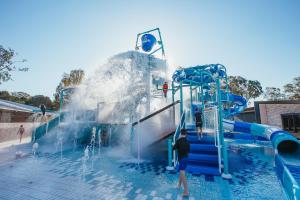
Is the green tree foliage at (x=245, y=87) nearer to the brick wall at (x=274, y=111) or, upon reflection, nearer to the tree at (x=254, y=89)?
the tree at (x=254, y=89)

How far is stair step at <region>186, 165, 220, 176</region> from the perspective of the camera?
6.53m

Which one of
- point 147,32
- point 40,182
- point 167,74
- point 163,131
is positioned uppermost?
point 147,32

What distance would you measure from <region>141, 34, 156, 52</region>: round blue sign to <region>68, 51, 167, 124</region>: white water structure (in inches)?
114

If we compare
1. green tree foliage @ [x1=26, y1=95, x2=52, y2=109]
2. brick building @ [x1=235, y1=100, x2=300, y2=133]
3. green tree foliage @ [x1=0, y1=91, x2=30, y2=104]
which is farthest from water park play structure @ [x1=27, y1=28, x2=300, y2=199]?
green tree foliage @ [x1=0, y1=91, x2=30, y2=104]

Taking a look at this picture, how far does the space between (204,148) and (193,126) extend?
88.9 inches

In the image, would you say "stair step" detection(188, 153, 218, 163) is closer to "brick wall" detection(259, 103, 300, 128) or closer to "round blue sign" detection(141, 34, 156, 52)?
"round blue sign" detection(141, 34, 156, 52)

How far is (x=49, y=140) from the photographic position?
15383 mm

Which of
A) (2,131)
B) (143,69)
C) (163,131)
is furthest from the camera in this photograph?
(143,69)

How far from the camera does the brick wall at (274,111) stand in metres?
18.8

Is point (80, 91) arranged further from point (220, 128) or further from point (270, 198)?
point (270, 198)

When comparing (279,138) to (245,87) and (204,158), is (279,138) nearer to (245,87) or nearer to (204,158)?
(204,158)

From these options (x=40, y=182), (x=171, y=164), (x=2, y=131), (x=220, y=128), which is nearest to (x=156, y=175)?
(x=171, y=164)

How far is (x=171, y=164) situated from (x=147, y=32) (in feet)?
45.4

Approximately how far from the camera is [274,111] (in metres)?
19.2
